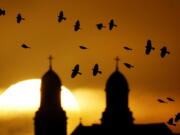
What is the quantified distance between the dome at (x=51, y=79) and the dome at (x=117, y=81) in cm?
611

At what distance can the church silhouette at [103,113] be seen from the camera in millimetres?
84500

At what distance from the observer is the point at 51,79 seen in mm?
84250

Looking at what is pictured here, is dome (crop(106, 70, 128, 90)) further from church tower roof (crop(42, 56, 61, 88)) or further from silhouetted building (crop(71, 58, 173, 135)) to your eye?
church tower roof (crop(42, 56, 61, 88))

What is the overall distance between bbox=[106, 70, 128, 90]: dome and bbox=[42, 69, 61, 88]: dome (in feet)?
20.0

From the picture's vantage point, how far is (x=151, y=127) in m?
89.8

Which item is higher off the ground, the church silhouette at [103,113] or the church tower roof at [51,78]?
the church tower roof at [51,78]

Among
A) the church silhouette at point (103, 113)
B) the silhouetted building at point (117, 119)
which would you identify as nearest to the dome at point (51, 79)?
the church silhouette at point (103, 113)

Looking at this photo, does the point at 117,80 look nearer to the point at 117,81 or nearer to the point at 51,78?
the point at 117,81

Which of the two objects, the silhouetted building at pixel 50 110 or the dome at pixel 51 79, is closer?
the dome at pixel 51 79

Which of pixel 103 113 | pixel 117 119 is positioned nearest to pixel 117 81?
pixel 103 113

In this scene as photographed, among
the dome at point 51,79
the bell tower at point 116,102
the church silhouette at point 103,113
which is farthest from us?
the bell tower at point 116,102

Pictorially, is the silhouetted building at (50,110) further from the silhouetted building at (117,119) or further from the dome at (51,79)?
the silhouetted building at (117,119)

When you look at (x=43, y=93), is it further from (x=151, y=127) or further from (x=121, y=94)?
(x=151, y=127)

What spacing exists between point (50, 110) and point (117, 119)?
8.29 meters
